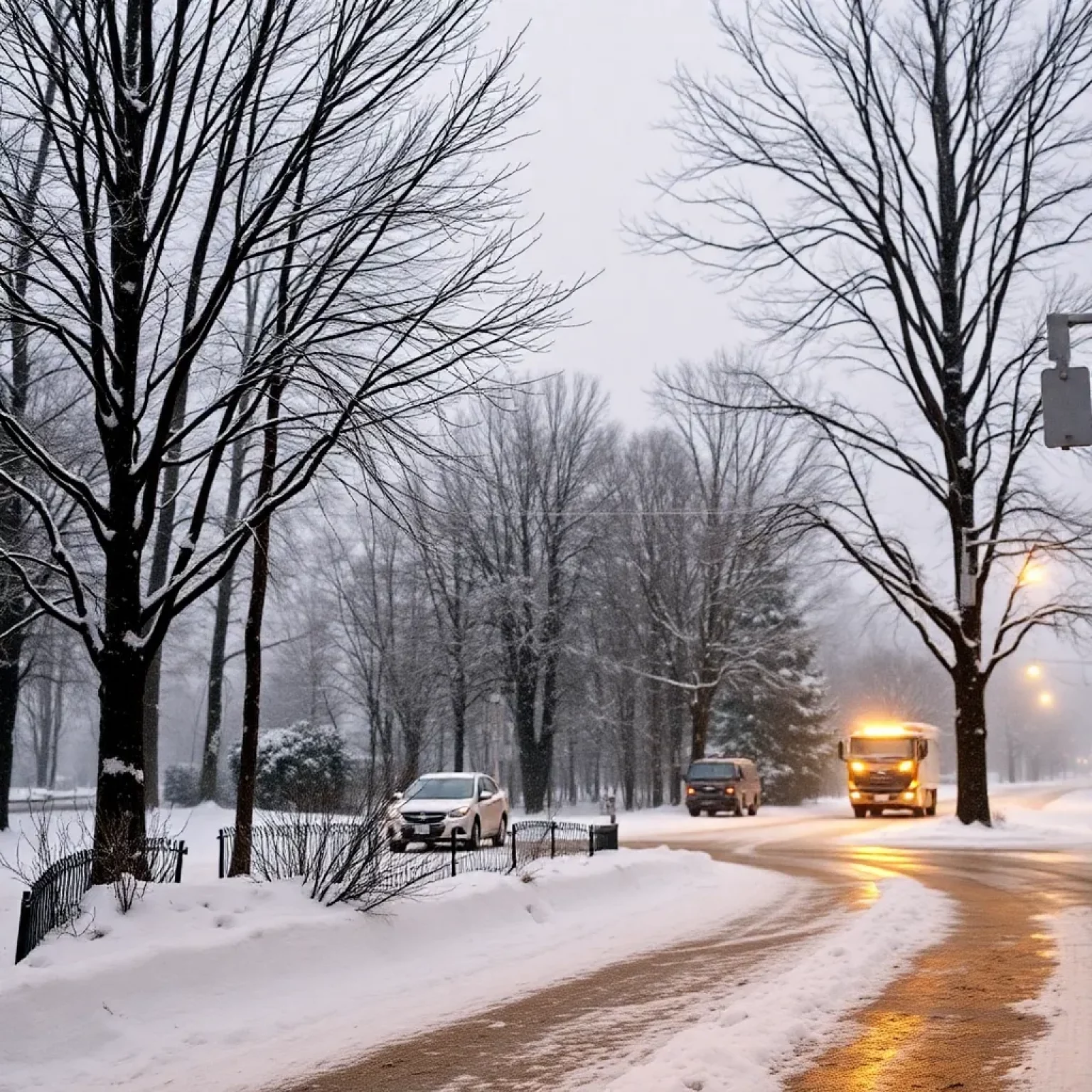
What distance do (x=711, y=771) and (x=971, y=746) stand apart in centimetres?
1323

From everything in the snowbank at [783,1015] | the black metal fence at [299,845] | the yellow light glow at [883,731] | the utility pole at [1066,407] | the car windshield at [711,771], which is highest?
the utility pole at [1066,407]

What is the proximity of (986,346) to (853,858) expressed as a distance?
1369 centimetres

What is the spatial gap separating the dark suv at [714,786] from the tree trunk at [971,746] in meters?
11.5

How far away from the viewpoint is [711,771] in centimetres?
4341

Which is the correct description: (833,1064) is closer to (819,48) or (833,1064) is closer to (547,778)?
(819,48)

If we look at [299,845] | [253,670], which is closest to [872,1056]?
[299,845]

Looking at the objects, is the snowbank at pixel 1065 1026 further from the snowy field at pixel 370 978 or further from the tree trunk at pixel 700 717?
the tree trunk at pixel 700 717

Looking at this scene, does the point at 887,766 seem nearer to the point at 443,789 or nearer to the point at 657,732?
the point at 657,732

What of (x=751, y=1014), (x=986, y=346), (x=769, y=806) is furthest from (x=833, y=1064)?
(x=769, y=806)

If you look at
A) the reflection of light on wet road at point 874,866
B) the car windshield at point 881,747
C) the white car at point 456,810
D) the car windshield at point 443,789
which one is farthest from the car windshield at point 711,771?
the car windshield at point 443,789

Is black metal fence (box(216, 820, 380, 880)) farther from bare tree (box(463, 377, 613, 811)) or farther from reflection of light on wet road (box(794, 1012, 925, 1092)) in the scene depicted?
bare tree (box(463, 377, 613, 811))

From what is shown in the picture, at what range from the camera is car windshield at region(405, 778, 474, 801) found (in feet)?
80.6

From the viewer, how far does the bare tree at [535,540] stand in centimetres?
4553

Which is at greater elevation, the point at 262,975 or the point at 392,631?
the point at 392,631
